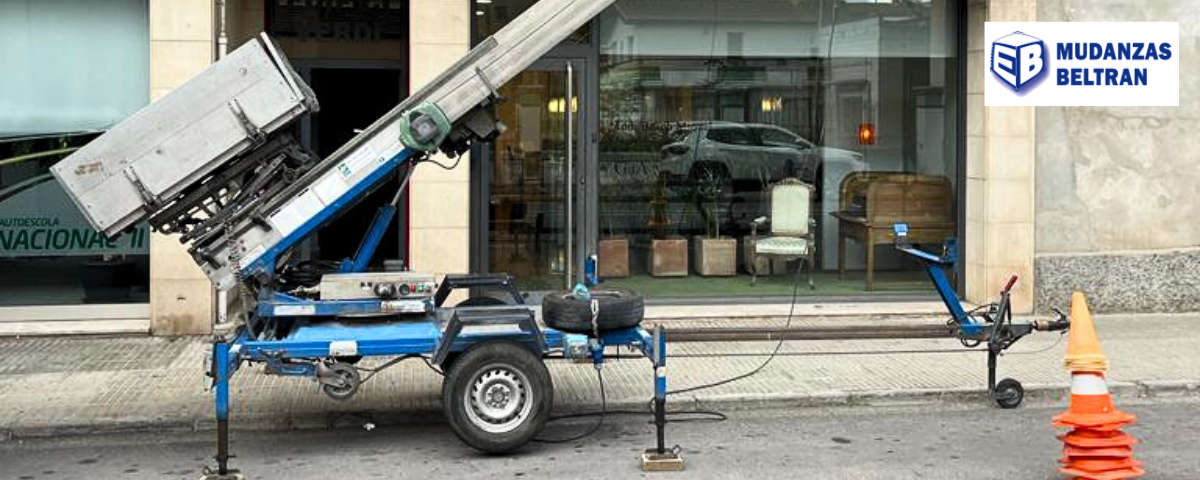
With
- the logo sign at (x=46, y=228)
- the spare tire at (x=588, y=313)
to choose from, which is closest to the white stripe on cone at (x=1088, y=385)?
the spare tire at (x=588, y=313)

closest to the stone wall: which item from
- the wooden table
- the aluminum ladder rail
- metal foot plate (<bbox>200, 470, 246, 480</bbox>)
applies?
the wooden table

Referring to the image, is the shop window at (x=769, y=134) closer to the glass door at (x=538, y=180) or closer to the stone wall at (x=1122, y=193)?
the glass door at (x=538, y=180)

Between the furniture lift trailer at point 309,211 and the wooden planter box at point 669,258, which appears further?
the wooden planter box at point 669,258

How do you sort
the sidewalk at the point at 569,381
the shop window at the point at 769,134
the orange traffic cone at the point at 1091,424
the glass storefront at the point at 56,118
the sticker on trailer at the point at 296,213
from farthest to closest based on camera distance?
the shop window at the point at 769,134 < the glass storefront at the point at 56,118 < the sidewalk at the point at 569,381 < the sticker on trailer at the point at 296,213 < the orange traffic cone at the point at 1091,424

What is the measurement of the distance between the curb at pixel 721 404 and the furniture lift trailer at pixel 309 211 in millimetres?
830

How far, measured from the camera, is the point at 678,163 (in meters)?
13.1

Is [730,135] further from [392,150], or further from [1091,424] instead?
[1091,424]

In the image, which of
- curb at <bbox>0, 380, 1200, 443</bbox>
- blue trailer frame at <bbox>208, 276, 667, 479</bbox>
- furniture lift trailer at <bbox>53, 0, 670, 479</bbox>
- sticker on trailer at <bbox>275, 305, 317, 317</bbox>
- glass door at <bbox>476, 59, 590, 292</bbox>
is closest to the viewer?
blue trailer frame at <bbox>208, 276, 667, 479</bbox>

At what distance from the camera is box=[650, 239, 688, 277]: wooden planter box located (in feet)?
43.0

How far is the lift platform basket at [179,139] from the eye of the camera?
7.27m

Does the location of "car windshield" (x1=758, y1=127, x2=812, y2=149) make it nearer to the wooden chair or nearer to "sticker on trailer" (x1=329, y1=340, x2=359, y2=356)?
the wooden chair

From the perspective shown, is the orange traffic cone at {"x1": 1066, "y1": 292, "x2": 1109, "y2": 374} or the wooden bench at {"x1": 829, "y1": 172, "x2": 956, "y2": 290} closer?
the orange traffic cone at {"x1": 1066, "y1": 292, "x2": 1109, "y2": 374}

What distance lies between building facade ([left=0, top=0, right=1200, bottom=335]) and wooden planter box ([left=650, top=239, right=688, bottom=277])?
0.02 m

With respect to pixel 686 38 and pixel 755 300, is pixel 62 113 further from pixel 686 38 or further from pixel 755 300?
pixel 755 300
